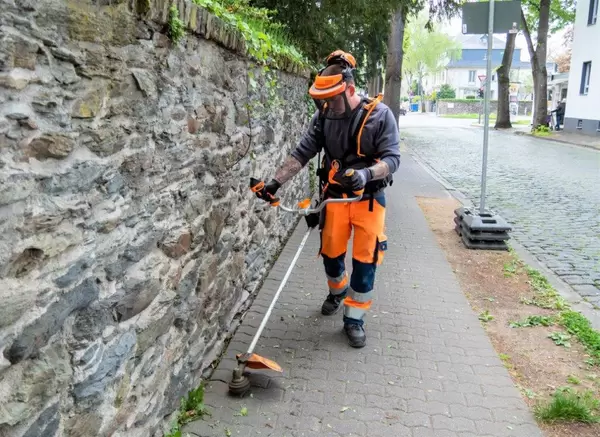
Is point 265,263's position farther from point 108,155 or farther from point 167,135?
point 108,155

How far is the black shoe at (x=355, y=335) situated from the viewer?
427 centimetres

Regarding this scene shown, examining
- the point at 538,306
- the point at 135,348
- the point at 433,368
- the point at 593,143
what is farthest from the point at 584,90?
Result: the point at 135,348

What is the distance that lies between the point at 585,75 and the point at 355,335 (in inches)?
1133

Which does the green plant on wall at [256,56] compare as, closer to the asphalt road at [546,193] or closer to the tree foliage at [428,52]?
the asphalt road at [546,193]

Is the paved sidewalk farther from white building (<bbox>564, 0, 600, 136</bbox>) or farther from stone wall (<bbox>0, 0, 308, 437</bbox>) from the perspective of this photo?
white building (<bbox>564, 0, 600, 136</bbox>)

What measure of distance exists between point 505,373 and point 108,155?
3.17 m

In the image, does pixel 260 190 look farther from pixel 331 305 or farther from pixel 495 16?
pixel 495 16

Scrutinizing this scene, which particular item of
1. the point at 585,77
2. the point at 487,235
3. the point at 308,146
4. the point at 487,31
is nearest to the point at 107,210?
the point at 308,146

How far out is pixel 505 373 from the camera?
3979 mm

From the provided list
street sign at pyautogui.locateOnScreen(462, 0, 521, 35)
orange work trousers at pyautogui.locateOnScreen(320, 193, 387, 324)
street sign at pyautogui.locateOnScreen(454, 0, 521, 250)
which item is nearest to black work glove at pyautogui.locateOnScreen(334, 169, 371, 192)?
orange work trousers at pyautogui.locateOnScreen(320, 193, 387, 324)

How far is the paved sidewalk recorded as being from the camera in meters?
3.29

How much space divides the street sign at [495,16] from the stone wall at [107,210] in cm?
464

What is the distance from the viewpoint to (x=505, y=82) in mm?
32000

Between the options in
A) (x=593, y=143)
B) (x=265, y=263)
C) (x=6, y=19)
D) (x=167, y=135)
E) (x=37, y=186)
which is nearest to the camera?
(x=6, y=19)
